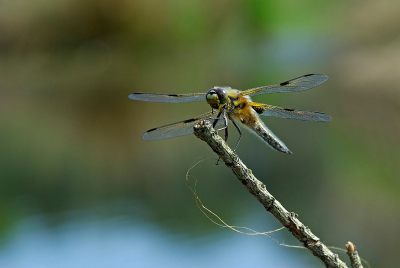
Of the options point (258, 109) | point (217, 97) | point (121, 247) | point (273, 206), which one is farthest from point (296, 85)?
point (121, 247)

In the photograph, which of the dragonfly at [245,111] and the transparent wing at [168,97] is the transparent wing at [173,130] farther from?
the transparent wing at [168,97]

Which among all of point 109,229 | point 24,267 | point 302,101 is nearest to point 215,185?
point 109,229

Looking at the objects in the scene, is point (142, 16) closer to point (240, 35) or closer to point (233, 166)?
point (240, 35)

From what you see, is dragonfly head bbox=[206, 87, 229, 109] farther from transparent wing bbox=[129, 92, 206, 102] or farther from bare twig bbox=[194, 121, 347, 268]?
bare twig bbox=[194, 121, 347, 268]

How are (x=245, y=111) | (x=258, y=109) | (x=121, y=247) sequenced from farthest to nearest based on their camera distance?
(x=121, y=247)
(x=258, y=109)
(x=245, y=111)

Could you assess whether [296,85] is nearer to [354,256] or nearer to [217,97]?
[217,97]

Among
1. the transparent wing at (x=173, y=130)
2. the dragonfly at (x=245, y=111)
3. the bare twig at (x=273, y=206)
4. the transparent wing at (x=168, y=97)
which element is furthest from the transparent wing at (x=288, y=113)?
the bare twig at (x=273, y=206)
